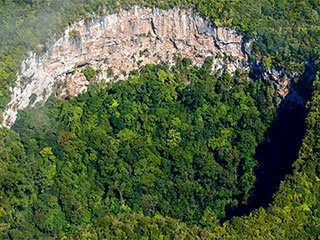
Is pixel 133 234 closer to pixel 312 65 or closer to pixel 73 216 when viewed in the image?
pixel 73 216

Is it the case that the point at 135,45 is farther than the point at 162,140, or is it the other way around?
the point at 135,45

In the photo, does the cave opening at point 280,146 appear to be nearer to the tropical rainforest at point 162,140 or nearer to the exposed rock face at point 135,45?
the tropical rainforest at point 162,140

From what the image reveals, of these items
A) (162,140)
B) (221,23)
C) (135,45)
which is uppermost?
(221,23)

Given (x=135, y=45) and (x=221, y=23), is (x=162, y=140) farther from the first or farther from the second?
(x=221, y=23)

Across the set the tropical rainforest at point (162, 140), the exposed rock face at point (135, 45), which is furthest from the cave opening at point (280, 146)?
the exposed rock face at point (135, 45)

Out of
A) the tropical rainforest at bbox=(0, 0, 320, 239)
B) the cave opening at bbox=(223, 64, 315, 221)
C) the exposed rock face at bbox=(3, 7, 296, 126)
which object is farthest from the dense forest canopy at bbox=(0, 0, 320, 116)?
the cave opening at bbox=(223, 64, 315, 221)

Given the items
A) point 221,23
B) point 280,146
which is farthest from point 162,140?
point 221,23
